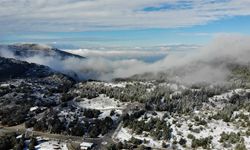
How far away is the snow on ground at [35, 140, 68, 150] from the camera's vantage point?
509 ft

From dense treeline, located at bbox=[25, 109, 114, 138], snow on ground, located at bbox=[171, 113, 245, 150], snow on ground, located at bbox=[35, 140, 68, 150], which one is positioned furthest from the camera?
dense treeline, located at bbox=[25, 109, 114, 138]

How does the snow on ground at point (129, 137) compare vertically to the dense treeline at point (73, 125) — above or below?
below

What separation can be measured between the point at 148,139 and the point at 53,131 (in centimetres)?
4809

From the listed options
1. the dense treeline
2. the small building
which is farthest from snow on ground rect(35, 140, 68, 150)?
the dense treeline

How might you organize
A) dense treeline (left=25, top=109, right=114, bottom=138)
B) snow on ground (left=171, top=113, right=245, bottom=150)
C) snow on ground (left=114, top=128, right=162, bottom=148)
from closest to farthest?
snow on ground (left=114, top=128, right=162, bottom=148) < snow on ground (left=171, top=113, right=245, bottom=150) < dense treeline (left=25, top=109, right=114, bottom=138)

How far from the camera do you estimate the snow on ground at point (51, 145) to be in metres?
155

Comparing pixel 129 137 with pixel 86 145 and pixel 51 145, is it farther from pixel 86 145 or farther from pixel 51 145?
pixel 51 145

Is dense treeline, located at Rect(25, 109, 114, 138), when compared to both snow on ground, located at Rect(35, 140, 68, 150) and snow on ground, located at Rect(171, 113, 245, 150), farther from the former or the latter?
snow on ground, located at Rect(171, 113, 245, 150)

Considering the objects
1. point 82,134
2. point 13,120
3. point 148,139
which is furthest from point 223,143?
point 13,120

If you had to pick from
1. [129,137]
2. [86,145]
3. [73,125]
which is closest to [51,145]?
[86,145]

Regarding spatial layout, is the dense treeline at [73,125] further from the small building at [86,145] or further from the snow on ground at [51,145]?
the snow on ground at [51,145]

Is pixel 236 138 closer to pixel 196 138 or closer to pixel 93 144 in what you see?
pixel 196 138

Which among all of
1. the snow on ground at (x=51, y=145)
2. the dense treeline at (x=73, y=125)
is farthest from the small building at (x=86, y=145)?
the dense treeline at (x=73, y=125)

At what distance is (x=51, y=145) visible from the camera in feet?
520
